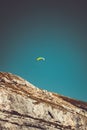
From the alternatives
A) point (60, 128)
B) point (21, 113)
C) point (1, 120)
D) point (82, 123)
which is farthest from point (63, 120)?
point (1, 120)

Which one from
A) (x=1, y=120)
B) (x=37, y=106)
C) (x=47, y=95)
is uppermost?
(x=47, y=95)

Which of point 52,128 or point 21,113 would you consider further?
point 52,128

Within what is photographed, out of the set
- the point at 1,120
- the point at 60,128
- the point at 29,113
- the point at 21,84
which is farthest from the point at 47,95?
the point at 1,120

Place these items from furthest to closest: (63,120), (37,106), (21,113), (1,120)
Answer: (63,120) → (37,106) → (21,113) → (1,120)

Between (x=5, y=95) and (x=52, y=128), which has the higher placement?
(x=5, y=95)

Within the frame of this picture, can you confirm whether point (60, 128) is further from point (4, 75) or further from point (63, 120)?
point (4, 75)

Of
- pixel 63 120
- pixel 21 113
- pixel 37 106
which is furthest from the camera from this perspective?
pixel 63 120

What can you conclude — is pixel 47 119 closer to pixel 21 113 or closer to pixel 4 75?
pixel 21 113
